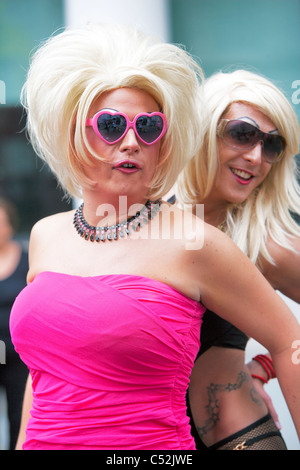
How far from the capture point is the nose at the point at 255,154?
2033mm

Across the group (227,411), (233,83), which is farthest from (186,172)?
(227,411)

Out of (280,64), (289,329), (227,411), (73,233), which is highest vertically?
(280,64)

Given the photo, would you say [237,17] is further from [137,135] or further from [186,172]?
[137,135]

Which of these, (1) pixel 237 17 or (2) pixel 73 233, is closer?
(2) pixel 73 233

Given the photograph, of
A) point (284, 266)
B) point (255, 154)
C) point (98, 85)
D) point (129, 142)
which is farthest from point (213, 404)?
point (98, 85)

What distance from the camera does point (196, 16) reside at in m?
4.80

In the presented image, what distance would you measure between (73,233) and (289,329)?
76 centimetres

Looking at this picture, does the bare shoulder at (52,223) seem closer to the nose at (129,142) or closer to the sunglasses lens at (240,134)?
the nose at (129,142)

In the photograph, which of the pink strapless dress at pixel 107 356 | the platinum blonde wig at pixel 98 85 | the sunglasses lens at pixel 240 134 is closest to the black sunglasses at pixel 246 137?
the sunglasses lens at pixel 240 134

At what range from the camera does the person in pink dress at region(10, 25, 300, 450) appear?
1560 millimetres

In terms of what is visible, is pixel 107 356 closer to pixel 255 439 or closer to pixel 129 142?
pixel 129 142

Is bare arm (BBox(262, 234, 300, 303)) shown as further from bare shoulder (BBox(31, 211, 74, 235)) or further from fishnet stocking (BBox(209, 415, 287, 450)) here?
bare shoulder (BBox(31, 211, 74, 235))

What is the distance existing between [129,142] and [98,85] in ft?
0.62

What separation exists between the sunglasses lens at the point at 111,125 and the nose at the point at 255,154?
1.99ft
